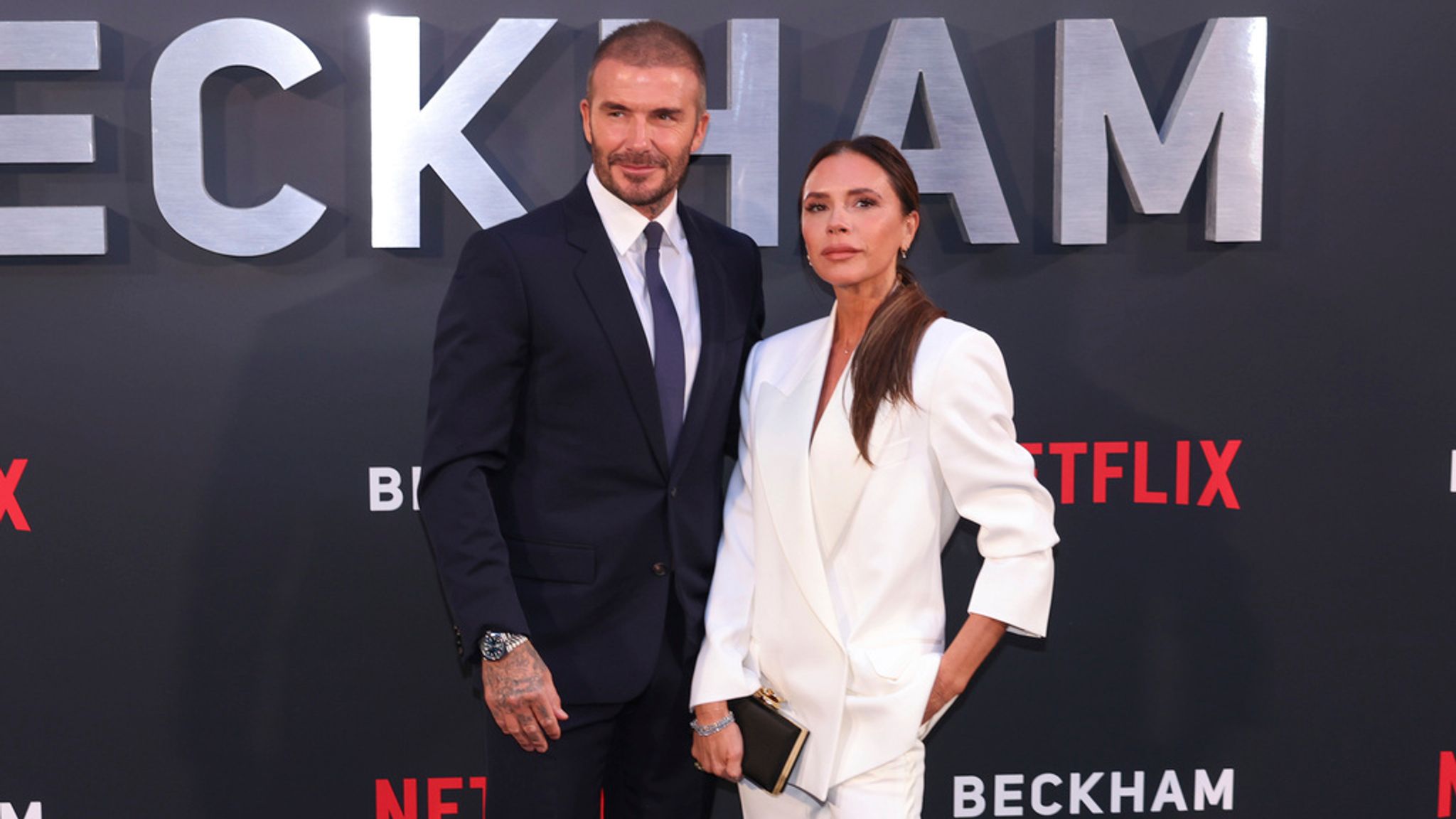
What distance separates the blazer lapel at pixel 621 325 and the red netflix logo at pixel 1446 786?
2.26 m

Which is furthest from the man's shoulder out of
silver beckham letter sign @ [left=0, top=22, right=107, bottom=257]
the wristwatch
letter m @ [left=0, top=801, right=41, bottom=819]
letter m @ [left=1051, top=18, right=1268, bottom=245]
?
letter m @ [left=0, top=801, right=41, bottom=819]

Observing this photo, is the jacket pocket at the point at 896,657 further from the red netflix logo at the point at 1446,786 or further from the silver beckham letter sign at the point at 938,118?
the red netflix logo at the point at 1446,786

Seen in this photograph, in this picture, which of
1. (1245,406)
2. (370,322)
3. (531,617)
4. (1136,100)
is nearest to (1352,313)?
(1245,406)

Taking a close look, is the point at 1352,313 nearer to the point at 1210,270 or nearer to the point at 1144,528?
the point at 1210,270

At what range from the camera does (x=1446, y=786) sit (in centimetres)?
297

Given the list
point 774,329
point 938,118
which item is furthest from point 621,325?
point 938,118

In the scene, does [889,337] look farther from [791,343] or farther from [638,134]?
[638,134]

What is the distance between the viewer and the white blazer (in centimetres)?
179

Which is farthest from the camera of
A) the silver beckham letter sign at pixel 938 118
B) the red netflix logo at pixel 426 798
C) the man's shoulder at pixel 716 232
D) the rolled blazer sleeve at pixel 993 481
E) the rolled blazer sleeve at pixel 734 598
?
the red netflix logo at pixel 426 798

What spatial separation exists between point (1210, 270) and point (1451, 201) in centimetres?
59

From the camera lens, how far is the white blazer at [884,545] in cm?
179

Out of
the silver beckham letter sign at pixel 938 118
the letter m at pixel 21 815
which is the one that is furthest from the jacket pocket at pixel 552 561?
the letter m at pixel 21 815

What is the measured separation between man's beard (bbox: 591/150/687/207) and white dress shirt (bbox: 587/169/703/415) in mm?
18

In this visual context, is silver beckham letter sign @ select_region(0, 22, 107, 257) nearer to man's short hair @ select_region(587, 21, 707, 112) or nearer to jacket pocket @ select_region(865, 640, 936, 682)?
man's short hair @ select_region(587, 21, 707, 112)
